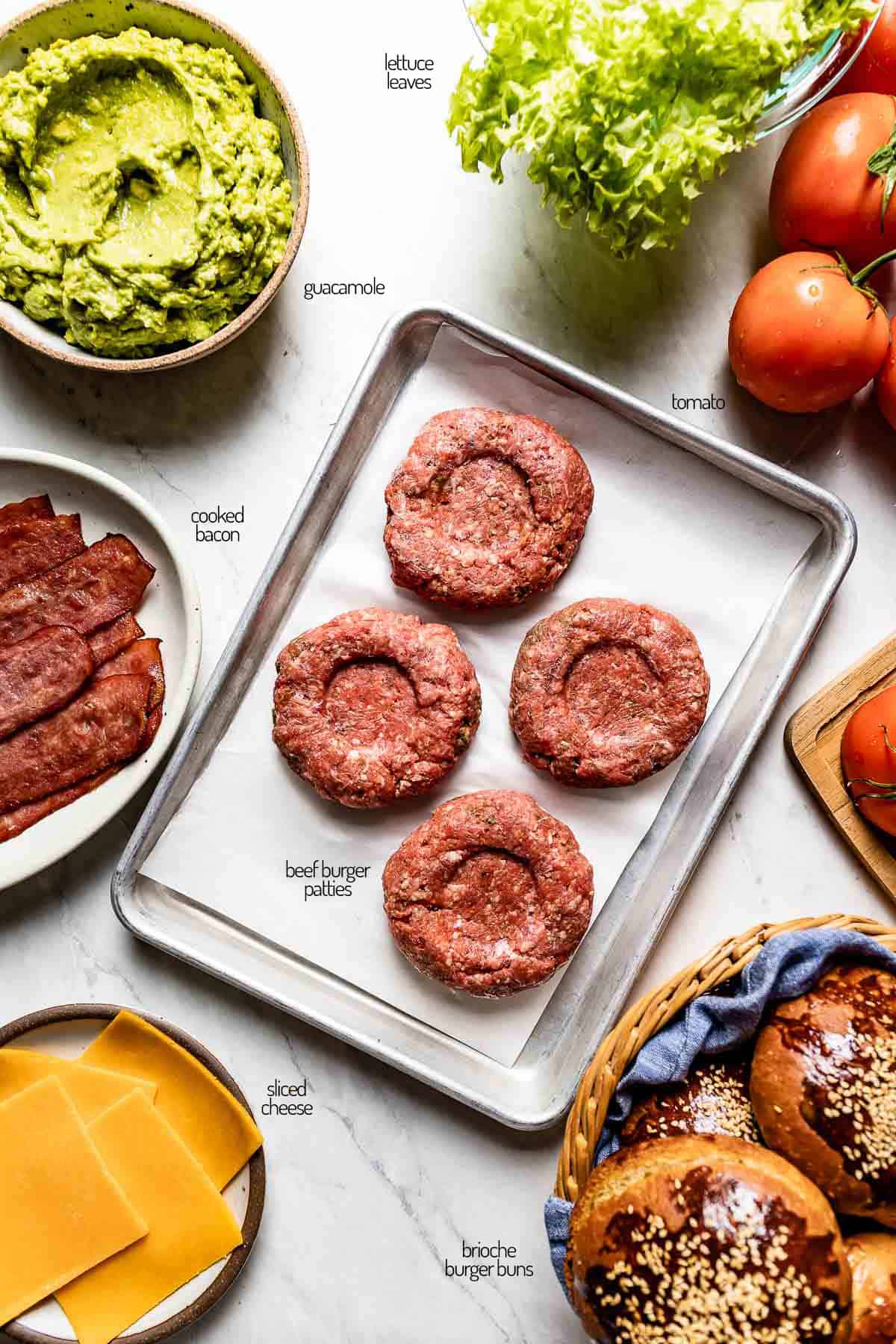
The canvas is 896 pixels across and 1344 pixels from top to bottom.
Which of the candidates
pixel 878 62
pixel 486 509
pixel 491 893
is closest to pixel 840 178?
pixel 878 62

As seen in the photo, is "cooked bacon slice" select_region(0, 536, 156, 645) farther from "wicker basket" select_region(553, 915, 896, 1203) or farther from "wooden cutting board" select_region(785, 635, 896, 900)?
"wooden cutting board" select_region(785, 635, 896, 900)

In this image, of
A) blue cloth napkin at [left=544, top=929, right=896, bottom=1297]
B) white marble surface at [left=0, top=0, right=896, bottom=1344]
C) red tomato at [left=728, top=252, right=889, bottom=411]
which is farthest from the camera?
white marble surface at [left=0, top=0, right=896, bottom=1344]

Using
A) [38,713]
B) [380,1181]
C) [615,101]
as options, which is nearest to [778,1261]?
[380,1181]

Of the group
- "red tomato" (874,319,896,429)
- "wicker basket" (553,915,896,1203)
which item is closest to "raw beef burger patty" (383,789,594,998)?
"wicker basket" (553,915,896,1203)

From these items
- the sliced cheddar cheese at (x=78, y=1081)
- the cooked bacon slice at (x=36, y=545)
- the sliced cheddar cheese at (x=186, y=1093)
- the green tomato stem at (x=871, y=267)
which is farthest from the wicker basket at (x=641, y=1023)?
the cooked bacon slice at (x=36, y=545)

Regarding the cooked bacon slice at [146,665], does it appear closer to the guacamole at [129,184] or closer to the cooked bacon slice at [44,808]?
the cooked bacon slice at [44,808]
